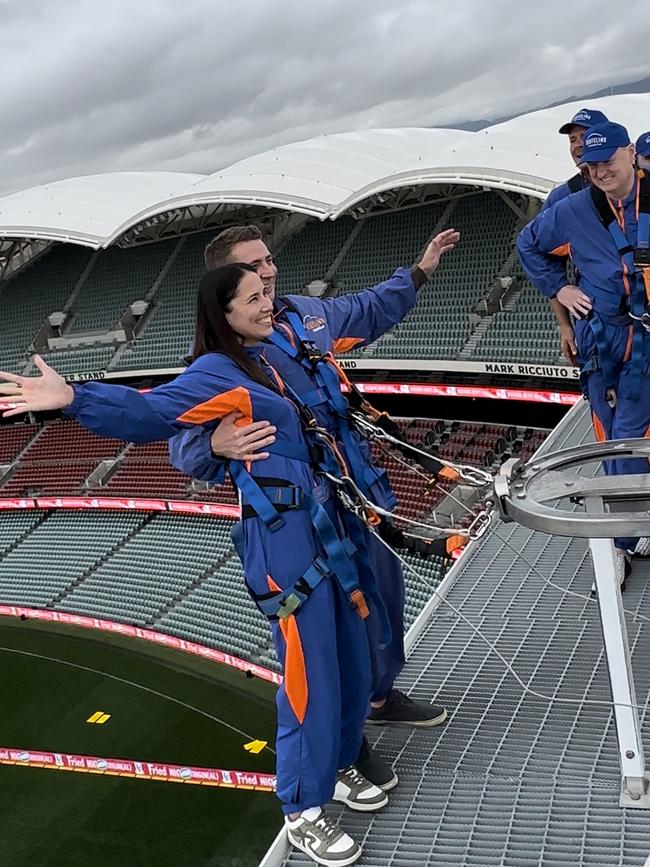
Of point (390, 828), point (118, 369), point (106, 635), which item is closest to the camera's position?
point (390, 828)

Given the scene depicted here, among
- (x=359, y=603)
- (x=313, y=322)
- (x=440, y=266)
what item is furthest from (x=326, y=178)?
(x=359, y=603)

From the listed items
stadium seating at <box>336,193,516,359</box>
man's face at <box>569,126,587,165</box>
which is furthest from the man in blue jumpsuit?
stadium seating at <box>336,193,516,359</box>

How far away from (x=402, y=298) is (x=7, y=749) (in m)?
12.7

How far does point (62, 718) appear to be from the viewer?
14258mm

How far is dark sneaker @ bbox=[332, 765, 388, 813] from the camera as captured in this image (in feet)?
11.3

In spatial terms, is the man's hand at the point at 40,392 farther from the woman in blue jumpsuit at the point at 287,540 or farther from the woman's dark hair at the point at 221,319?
the woman's dark hair at the point at 221,319

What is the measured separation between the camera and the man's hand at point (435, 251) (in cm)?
376

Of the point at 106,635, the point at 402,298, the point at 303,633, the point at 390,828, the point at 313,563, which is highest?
the point at 402,298

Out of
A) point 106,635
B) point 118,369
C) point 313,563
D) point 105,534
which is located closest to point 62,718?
point 106,635

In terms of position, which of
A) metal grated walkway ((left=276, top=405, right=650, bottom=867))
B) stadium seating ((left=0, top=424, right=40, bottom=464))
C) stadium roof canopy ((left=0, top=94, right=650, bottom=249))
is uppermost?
stadium roof canopy ((left=0, top=94, right=650, bottom=249))

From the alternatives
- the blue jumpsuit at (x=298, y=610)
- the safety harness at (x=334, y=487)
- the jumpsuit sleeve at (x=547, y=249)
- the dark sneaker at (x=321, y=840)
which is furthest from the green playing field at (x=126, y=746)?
the jumpsuit sleeve at (x=547, y=249)

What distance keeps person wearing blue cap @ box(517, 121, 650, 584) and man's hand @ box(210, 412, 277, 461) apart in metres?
1.95

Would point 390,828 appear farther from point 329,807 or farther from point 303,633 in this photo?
point 303,633

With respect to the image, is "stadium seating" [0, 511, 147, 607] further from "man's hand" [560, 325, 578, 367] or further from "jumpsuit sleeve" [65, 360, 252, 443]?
"jumpsuit sleeve" [65, 360, 252, 443]
